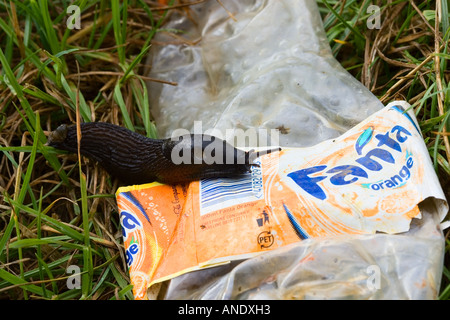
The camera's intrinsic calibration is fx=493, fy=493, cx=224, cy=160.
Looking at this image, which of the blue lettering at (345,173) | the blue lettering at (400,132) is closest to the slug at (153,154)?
the blue lettering at (345,173)

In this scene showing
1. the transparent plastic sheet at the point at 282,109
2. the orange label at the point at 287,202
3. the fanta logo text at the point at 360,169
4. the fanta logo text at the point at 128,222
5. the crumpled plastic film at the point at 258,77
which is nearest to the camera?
the transparent plastic sheet at the point at 282,109

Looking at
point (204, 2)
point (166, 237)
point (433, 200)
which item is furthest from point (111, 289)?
point (204, 2)

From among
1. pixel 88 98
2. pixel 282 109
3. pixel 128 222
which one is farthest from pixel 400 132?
pixel 88 98

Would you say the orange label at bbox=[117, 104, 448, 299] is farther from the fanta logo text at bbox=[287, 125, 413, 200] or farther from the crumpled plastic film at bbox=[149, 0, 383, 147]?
the crumpled plastic film at bbox=[149, 0, 383, 147]

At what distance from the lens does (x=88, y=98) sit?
10.2 feet

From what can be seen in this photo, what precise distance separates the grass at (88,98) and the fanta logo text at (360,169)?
0.24 m

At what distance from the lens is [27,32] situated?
9.59 ft

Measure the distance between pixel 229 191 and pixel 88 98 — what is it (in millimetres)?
1349

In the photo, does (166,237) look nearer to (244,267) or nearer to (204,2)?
(244,267)

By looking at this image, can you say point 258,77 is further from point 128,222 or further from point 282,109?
point 128,222

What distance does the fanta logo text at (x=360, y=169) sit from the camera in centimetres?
212

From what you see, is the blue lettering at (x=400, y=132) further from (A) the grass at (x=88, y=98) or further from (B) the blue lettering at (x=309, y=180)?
(B) the blue lettering at (x=309, y=180)
